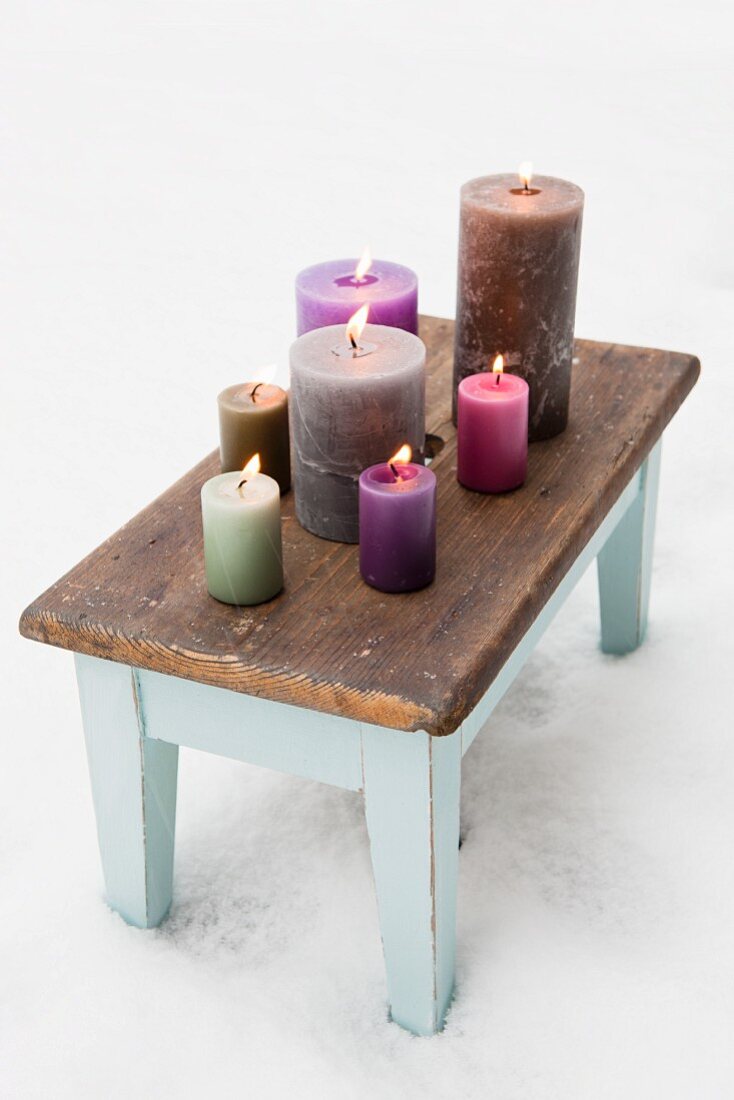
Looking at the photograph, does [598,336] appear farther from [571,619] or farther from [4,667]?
[4,667]

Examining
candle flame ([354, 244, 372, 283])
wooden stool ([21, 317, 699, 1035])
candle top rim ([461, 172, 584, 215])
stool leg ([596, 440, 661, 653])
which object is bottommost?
stool leg ([596, 440, 661, 653])

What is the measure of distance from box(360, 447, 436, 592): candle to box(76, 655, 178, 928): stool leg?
242 millimetres

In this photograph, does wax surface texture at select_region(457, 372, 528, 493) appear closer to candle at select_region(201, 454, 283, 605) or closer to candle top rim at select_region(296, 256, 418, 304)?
candle top rim at select_region(296, 256, 418, 304)

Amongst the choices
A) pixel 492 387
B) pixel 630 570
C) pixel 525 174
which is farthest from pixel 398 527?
pixel 630 570

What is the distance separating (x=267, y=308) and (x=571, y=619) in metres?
1.13

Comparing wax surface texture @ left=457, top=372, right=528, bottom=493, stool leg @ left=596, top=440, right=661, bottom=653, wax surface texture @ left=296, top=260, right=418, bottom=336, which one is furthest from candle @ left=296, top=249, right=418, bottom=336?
stool leg @ left=596, top=440, right=661, bottom=653

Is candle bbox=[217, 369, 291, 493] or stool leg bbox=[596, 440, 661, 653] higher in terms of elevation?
candle bbox=[217, 369, 291, 493]

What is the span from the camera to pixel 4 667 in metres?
1.86

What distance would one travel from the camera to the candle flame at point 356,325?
1.33 metres

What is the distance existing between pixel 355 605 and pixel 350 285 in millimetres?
376

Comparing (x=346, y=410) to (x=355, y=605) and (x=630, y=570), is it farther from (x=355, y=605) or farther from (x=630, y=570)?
(x=630, y=570)

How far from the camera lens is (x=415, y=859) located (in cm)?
123

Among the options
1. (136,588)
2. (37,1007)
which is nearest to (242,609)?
(136,588)

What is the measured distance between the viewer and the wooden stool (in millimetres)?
1175
